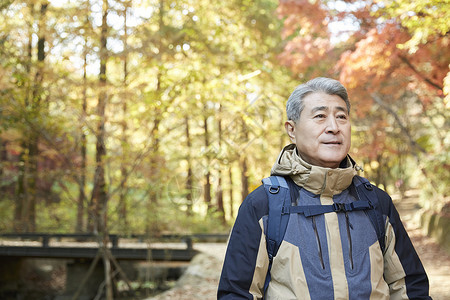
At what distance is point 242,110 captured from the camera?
543cm

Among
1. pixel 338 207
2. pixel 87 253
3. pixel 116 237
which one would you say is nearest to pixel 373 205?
pixel 338 207

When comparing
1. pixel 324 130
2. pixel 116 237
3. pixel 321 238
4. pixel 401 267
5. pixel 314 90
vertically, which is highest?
pixel 314 90

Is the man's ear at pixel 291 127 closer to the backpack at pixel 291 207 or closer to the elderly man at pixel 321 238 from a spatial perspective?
the elderly man at pixel 321 238

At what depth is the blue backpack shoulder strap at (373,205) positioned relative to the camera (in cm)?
164

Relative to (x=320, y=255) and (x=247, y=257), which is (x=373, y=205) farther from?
(x=247, y=257)

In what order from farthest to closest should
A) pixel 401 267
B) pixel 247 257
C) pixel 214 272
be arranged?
pixel 214 272
pixel 401 267
pixel 247 257

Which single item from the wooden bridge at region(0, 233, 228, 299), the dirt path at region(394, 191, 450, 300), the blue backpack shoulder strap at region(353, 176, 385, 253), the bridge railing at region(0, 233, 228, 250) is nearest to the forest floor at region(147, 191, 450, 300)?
the dirt path at region(394, 191, 450, 300)

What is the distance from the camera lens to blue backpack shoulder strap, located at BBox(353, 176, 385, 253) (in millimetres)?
1639

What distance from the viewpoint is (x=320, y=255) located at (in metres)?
1.53

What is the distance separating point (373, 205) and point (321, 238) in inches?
10.8

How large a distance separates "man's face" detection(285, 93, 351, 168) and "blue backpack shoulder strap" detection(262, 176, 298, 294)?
0.20m

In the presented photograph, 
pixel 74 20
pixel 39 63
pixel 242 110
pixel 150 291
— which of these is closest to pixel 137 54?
pixel 74 20

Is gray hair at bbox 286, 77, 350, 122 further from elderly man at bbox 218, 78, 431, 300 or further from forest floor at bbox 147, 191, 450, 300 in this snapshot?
forest floor at bbox 147, 191, 450, 300

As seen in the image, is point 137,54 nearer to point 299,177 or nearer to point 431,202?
point 299,177
